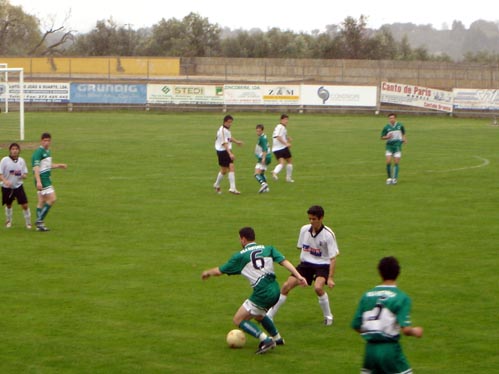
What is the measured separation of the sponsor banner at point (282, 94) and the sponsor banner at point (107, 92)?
846 cm

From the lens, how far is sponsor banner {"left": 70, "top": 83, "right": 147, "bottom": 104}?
62.8 metres

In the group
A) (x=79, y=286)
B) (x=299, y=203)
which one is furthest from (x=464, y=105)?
(x=79, y=286)

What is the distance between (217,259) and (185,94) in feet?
149

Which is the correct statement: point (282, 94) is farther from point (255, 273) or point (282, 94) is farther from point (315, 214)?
point (255, 273)

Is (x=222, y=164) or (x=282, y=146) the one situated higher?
(x=282, y=146)

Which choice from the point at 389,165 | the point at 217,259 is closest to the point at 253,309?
the point at 217,259

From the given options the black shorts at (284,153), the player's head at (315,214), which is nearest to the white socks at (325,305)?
the player's head at (315,214)

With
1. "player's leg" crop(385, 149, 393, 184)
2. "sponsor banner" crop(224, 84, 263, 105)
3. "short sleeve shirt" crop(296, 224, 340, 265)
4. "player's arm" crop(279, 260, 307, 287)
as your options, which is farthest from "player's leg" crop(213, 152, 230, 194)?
"sponsor banner" crop(224, 84, 263, 105)

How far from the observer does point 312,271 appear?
43.0 feet

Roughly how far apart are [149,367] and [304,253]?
293 centimetres

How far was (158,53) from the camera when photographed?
336ft

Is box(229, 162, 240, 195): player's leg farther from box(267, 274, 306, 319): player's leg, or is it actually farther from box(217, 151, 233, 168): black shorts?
box(267, 274, 306, 319): player's leg

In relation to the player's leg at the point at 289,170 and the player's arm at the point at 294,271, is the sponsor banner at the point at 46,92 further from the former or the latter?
the player's arm at the point at 294,271

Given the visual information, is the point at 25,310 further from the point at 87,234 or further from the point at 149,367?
the point at 87,234
